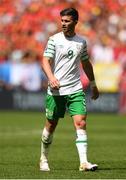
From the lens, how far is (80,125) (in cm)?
1368

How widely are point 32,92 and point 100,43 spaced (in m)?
4.30

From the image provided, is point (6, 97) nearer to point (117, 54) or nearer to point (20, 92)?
point (20, 92)

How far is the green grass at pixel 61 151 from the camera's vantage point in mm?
13445

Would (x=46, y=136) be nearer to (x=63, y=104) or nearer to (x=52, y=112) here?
(x=52, y=112)

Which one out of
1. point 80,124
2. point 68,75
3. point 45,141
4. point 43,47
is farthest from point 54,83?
point 43,47

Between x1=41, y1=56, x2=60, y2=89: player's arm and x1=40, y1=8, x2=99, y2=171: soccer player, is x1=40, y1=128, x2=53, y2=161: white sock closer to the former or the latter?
x1=40, y1=8, x2=99, y2=171: soccer player

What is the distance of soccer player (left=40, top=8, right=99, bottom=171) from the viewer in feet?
44.8

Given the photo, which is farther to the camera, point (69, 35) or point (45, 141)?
point (45, 141)

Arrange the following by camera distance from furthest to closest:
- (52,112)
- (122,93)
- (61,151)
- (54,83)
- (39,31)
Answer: (122,93), (39,31), (61,151), (52,112), (54,83)

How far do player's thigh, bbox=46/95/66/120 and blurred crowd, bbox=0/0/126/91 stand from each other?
2131cm

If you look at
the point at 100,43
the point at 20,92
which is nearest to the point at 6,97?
the point at 20,92

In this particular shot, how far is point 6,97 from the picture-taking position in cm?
4412

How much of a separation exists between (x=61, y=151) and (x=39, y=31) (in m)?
19.6

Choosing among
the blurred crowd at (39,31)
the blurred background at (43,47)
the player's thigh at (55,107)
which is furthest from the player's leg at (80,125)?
the blurred background at (43,47)
